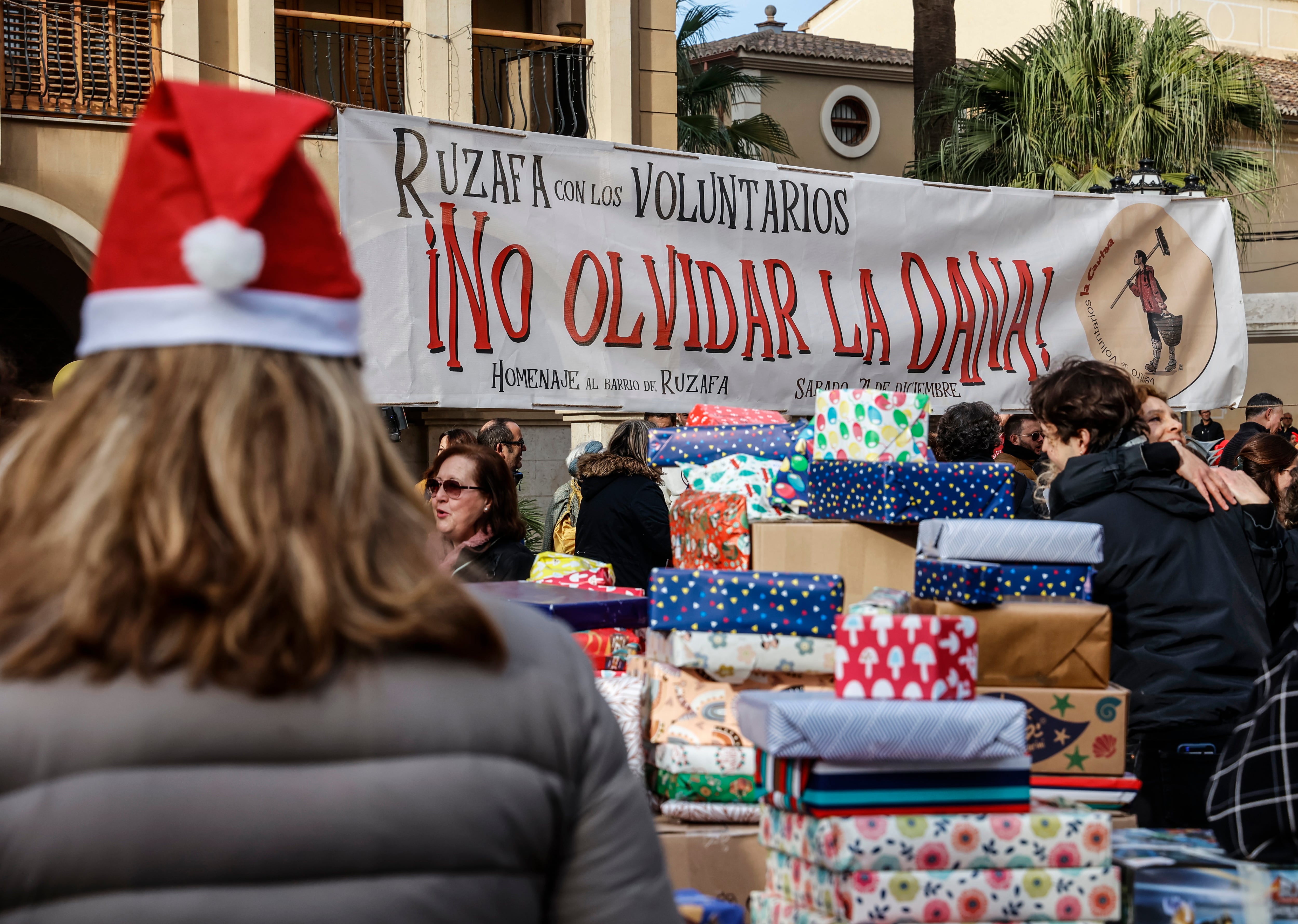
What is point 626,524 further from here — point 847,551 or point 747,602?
point 747,602

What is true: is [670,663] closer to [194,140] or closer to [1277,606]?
[194,140]

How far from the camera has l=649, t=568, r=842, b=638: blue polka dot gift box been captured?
2477mm

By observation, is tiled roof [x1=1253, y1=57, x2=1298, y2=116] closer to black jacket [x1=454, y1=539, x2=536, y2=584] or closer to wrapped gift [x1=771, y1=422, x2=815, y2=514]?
black jacket [x1=454, y1=539, x2=536, y2=584]

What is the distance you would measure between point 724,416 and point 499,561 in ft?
2.86

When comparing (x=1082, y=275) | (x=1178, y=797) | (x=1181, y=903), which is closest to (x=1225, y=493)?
(x=1178, y=797)

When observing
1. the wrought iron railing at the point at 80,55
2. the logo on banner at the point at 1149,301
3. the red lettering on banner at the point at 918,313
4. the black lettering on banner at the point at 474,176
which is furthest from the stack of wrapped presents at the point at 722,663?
the wrought iron railing at the point at 80,55

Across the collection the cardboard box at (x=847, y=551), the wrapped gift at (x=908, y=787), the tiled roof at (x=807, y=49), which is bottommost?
the wrapped gift at (x=908, y=787)

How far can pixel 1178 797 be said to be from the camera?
301 centimetres

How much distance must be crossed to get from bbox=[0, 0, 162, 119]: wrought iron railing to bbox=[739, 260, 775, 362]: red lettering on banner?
6596 millimetres

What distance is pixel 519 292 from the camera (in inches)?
190

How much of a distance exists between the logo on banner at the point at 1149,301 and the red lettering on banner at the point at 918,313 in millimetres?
859

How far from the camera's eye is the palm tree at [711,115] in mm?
18922

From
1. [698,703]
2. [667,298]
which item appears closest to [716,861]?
[698,703]

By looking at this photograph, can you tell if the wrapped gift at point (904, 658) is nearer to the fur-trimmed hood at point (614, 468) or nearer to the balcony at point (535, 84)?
the fur-trimmed hood at point (614, 468)
